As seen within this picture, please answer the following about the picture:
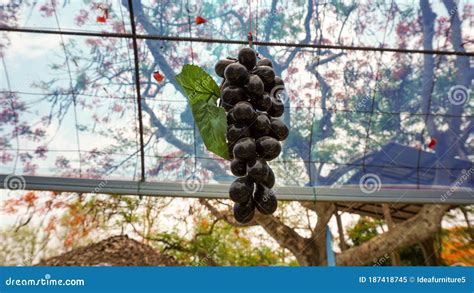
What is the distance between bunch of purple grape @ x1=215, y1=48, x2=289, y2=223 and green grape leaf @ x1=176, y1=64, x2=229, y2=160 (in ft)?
0.14

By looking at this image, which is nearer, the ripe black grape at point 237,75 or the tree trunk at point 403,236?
the ripe black grape at point 237,75

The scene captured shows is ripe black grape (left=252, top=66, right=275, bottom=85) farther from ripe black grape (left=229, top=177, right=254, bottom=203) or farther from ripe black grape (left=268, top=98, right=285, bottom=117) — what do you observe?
ripe black grape (left=229, top=177, right=254, bottom=203)

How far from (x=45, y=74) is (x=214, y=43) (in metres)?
1.83

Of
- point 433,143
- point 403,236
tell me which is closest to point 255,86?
point 433,143

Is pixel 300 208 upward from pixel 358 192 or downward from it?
downward

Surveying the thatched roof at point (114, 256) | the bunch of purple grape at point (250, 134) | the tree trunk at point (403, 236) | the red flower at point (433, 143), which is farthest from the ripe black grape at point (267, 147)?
the tree trunk at point (403, 236)

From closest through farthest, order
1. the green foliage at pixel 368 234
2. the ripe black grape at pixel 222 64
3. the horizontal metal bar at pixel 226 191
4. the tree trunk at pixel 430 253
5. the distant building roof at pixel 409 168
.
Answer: the ripe black grape at pixel 222 64, the horizontal metal bar at pixel 226 191, the distant building roof at pixel 409 168, the tree trunk at pixel 430 253, the green foliage at pixel 368 234

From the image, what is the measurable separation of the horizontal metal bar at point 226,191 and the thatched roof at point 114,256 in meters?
1.35

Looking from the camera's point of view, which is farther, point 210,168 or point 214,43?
point 210,168

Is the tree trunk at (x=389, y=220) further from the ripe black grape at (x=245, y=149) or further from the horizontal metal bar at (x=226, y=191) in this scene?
the ripe black grape at (x=245, y=149)

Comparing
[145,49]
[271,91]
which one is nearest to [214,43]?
[145,49]

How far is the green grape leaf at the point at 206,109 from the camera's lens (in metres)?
1.12

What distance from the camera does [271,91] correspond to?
1.31 meters

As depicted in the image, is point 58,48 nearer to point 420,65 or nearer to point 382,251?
point 420,65
